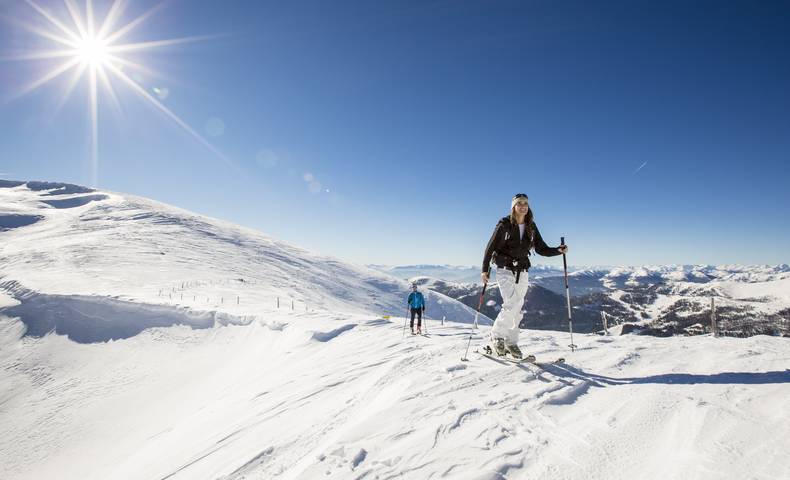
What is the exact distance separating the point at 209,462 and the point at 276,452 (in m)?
1.21

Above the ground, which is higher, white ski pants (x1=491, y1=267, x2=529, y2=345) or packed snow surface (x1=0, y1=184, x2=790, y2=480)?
white ski pants (x1=491, y1=267, x2=529, y2=345)

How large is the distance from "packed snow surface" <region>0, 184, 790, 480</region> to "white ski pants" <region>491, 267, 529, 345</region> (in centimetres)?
59

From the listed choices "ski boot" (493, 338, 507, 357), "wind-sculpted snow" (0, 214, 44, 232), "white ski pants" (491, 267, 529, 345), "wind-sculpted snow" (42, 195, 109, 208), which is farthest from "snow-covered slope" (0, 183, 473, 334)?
"white ski pants" (491, 267, 529, 345)

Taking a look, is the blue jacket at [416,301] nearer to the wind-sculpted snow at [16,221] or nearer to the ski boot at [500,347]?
the ski boot at [500,347]

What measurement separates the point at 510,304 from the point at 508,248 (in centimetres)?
100

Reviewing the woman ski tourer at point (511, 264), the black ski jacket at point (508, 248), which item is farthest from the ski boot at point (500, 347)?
the black ski jacket at point (508, 248)

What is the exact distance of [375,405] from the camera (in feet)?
14.9

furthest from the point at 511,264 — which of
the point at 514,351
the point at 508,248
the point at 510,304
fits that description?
the point at 514,351

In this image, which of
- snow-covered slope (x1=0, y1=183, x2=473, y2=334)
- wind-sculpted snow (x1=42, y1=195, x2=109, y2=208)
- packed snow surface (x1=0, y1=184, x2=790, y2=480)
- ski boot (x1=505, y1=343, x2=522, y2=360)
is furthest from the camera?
wind-sculpted snow (x1=42, y1=195, x2=109, y2=208)

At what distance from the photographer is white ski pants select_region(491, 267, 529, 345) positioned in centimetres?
606

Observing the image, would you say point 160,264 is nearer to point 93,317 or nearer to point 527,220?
point 93,317

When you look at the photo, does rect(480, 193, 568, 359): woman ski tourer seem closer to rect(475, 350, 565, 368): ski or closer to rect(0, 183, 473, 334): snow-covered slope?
rect(475, 350, 565, 368): ski

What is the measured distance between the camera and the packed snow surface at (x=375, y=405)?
300cm

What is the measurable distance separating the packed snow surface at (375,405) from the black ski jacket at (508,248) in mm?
1758
